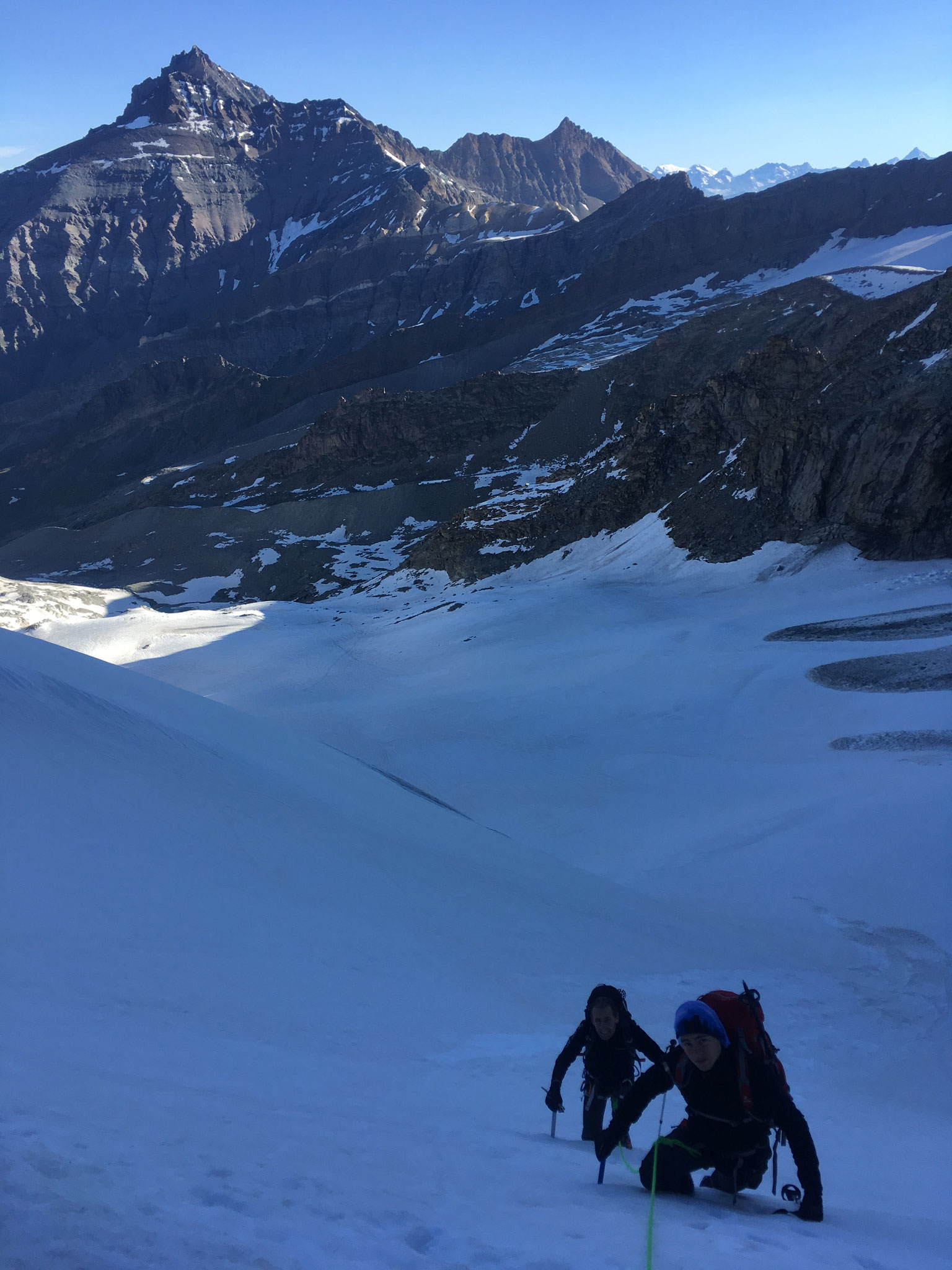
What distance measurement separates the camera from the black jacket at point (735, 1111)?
310 centimetres

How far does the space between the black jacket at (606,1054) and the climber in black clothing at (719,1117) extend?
2.01 feet

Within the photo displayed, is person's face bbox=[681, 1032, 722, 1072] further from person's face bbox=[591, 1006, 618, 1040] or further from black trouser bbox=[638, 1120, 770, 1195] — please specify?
person's face bbox=[591, 1006, 618, 1040]

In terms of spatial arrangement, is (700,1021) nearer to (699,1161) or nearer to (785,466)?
(699,1161)

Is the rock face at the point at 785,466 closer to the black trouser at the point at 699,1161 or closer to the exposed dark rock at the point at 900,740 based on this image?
the exposed dark rock at the point at 900,740

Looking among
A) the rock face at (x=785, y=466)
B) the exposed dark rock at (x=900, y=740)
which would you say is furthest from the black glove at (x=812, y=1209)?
the rock face at (x=785, y=466)

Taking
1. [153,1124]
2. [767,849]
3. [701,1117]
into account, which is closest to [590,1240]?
[701,1117]

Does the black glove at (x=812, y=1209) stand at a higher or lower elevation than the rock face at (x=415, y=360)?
lower


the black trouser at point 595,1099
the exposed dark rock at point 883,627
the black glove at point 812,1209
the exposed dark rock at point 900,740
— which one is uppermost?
the exposed dark rock at point 883,627

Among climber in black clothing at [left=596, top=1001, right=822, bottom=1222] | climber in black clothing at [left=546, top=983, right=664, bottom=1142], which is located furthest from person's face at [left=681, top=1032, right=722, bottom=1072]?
climber in black clothing at [left=546, top=983, right=664, bottom=1142]

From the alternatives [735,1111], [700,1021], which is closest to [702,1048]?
[700,1021]

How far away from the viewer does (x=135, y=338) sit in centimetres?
15738

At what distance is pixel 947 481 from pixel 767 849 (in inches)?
612

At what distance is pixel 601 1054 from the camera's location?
4020 mm

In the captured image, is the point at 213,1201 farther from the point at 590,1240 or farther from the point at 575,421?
the point at 575,421
